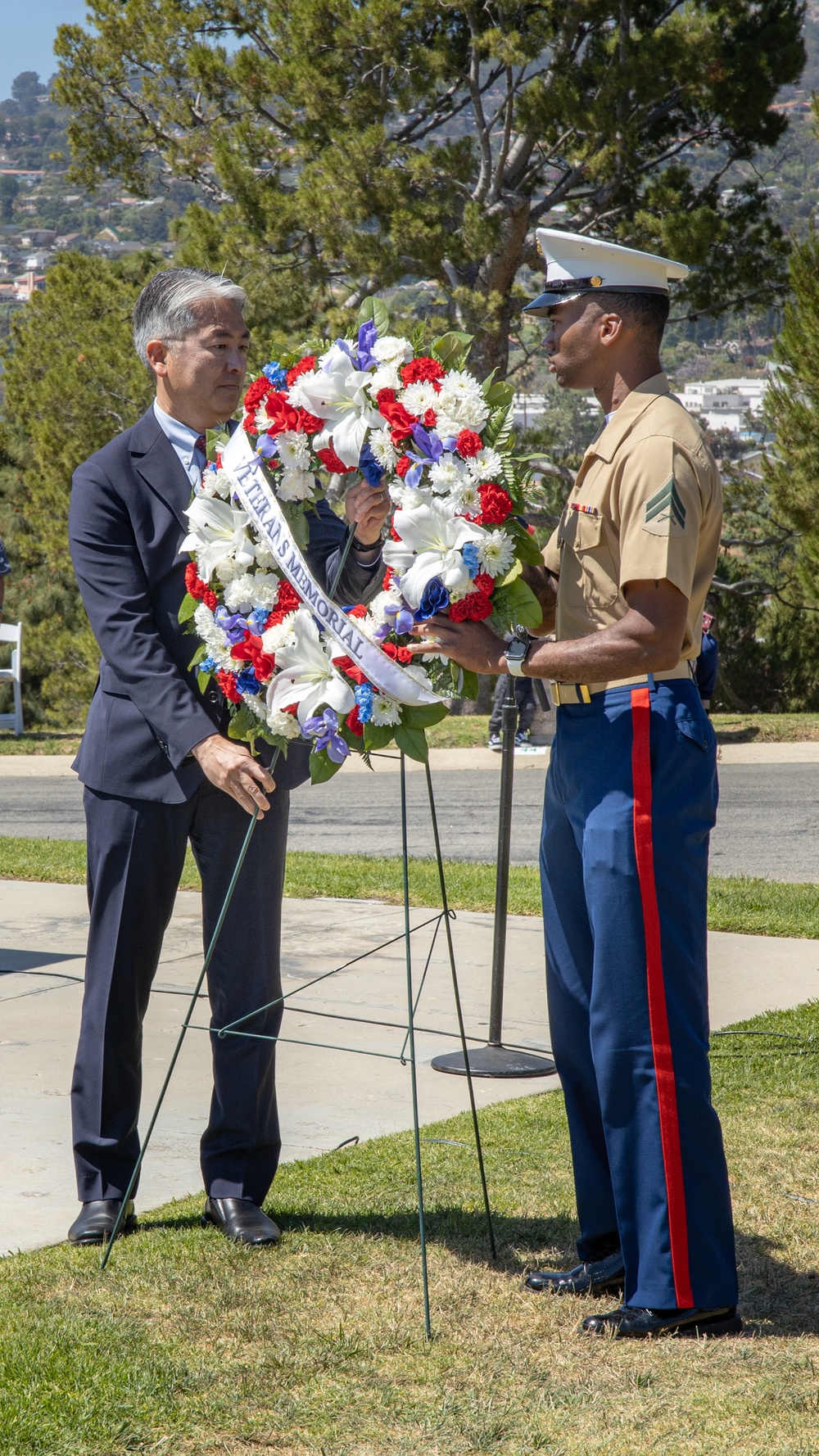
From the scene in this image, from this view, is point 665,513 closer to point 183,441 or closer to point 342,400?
point 342,400

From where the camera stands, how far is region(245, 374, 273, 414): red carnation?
3.31 m

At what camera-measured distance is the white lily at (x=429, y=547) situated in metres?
2.98

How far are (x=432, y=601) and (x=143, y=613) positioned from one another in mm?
827

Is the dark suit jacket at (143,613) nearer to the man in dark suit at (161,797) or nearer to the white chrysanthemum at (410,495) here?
the man in dark suit at (161,797)

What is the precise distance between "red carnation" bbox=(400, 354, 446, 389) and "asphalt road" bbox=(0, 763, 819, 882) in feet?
21.7

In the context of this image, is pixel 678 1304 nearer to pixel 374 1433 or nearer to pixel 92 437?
pixel 374 1433

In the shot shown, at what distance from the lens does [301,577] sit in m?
3.15

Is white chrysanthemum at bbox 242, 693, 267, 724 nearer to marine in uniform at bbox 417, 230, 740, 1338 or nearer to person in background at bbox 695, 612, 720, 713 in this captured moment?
marine in uniform at bbox 417, 230, 740, 1338

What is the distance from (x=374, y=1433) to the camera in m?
2.63

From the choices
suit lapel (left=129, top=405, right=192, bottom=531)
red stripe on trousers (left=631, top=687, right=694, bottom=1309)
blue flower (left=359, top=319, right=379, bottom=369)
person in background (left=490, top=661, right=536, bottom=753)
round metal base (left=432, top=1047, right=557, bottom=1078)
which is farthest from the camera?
person in background (left=490, top=661, right=536, bottom=753)

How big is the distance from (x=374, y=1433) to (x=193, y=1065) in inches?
99.6

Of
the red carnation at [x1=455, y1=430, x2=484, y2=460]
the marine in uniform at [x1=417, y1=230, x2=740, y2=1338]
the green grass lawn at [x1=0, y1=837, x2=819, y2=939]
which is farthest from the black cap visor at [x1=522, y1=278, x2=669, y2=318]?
the green grass lawn at [x1=0, y1=837, x2=819, y2=939]

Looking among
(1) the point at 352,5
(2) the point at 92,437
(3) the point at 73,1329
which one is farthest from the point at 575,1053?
(2) the point at 92,437

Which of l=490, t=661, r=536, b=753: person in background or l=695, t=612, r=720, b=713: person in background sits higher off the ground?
l=695, t=612, r=720, b=713: person in background
